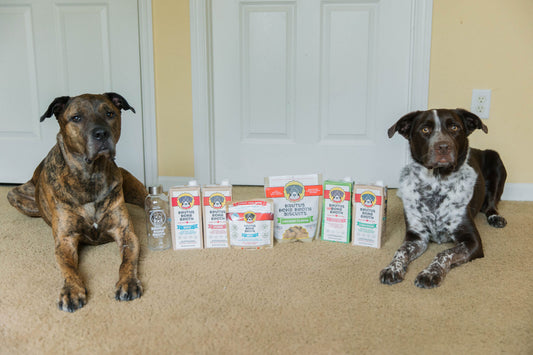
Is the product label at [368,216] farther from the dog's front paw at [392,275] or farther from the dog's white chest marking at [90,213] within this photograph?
the dog's white chest marking at [90,213]

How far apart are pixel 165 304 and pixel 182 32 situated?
6.42ft

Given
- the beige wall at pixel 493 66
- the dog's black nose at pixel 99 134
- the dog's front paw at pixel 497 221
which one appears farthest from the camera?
the beige wall at pixel 493 66

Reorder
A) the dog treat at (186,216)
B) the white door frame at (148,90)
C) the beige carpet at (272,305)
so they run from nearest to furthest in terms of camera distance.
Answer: the beige carpet at (272,305) < the dog treat at (186,216) < the white door frame at (148,90)

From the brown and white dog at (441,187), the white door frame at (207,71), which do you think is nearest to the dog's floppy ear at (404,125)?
the brown and white dog at (441,187)

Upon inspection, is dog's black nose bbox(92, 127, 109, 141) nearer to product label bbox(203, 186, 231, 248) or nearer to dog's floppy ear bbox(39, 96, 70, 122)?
dog's floppy ear bbox(39, 96, 70, 122)

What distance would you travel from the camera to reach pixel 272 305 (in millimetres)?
1702

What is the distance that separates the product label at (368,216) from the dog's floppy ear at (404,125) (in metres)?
0.30

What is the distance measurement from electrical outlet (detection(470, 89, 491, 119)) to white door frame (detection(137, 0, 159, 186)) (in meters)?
2.08

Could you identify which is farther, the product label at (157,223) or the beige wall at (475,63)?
the beige wall at (475,63)

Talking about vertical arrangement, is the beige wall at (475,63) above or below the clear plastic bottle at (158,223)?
above

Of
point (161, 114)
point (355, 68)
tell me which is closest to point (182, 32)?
point (161, 114)

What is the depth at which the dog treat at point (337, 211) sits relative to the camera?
2.25 metres

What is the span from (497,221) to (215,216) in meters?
1.55

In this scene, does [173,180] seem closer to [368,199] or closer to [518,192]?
[368,199]
